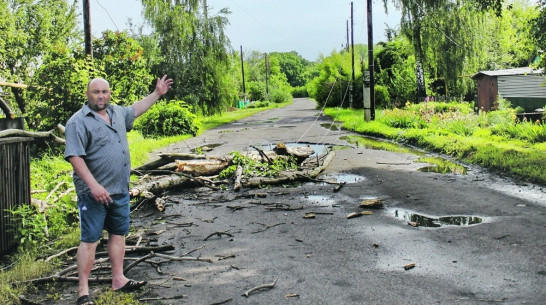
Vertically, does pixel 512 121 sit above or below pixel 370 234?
above

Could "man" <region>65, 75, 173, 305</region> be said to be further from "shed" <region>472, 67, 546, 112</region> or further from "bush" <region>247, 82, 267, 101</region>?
"bush" <region>247, 82, 267, 101</region>

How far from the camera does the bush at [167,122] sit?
940 inches

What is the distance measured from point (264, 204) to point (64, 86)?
10612mm

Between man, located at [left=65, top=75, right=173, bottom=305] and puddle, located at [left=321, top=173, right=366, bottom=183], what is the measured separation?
657 cm

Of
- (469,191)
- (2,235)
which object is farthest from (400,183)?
(2,235)

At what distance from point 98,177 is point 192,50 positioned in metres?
29.9

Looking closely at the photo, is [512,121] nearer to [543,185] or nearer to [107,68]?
[543,185]

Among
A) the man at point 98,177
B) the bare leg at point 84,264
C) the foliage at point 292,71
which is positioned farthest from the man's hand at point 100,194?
the foliage at point 292,71

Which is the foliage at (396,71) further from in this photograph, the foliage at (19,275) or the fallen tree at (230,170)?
the foliage at (19,275)

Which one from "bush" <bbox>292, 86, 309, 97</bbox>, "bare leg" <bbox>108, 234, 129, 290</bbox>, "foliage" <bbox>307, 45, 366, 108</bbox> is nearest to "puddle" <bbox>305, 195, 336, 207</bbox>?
"bare leg" <bbox>108, 234, 129, 290</bbox>

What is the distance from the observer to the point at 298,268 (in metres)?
5.12

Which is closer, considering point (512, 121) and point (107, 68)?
point (512, 121)

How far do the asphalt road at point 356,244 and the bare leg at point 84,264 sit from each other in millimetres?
571

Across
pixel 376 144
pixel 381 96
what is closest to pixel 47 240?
pixel 376 144
